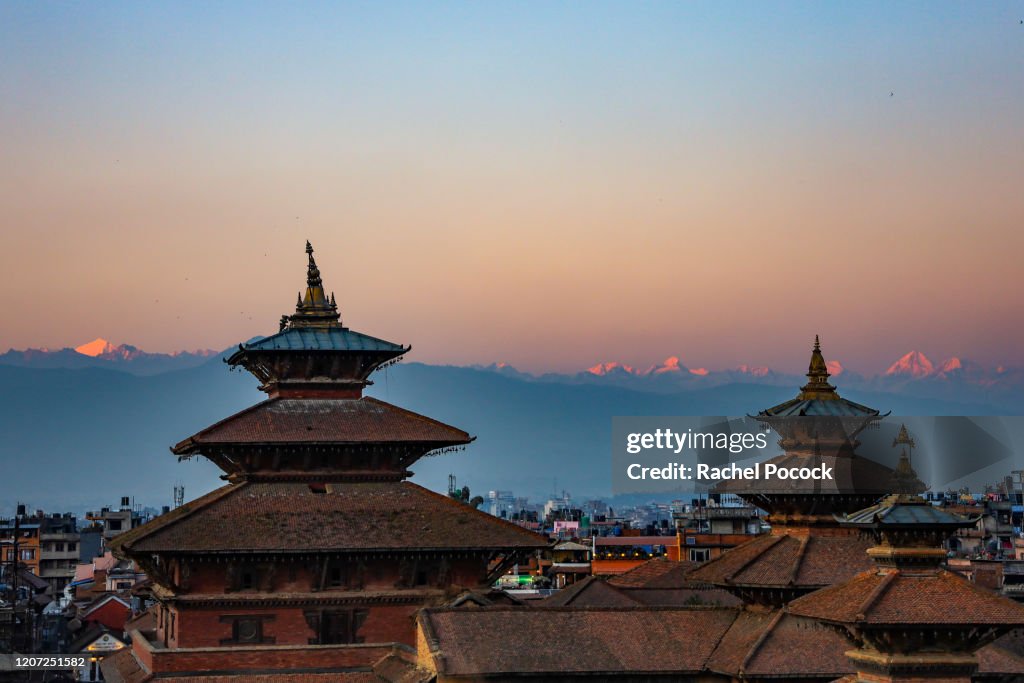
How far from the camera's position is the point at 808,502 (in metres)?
44.6

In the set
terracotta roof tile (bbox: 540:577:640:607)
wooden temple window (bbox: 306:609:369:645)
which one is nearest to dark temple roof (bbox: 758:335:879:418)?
terracotta roof tile (bbox: 540:577:640:607)

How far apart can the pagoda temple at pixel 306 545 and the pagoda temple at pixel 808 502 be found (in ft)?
22.5

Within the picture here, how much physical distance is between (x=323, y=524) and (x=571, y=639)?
967 cm

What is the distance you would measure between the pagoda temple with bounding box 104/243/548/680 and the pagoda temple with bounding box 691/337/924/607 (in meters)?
6.86

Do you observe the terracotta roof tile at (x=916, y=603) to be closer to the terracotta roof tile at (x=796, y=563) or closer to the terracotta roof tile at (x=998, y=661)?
the terracotta roof tile at (x=998, y=661)

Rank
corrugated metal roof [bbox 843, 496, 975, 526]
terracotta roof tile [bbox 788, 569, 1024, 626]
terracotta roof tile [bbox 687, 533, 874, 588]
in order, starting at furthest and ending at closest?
terracotta roof tile [bbox 687, 533, 874, 588] → corrugated metal roof [bbox 843, 496, 975, 526] → terracotta roof tile [bbox 788, 569, 1024, 626]

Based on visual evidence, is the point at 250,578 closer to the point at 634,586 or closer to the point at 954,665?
the point at 634,586

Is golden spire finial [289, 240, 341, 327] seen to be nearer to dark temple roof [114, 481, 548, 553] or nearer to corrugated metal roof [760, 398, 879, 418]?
dark temple roof [114, 481, 548, 553]

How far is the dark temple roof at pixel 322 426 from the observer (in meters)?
50.7

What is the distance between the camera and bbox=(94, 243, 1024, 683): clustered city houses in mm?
40781

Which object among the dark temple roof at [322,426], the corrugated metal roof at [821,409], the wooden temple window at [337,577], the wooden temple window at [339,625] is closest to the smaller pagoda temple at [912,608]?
the corrugated metal roof at [821,409]

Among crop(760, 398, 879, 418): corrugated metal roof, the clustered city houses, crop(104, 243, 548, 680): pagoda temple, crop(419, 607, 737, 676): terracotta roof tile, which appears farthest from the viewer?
crop(104, 243, 548, 680): pagoda temple

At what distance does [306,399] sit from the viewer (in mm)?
53125

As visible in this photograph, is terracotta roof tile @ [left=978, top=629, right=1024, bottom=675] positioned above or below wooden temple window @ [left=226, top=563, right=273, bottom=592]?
below
